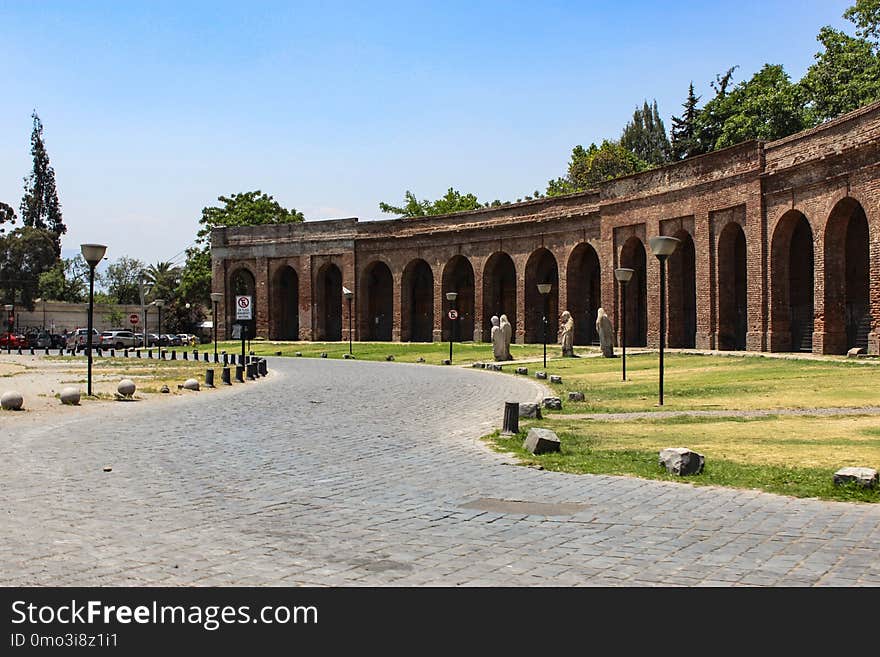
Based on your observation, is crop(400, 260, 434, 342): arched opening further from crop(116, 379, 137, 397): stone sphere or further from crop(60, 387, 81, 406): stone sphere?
crop(60, 387, 81, 406): stone sphere

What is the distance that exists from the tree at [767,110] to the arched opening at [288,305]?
3189 cm

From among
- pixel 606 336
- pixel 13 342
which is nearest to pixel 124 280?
pixel 13 342

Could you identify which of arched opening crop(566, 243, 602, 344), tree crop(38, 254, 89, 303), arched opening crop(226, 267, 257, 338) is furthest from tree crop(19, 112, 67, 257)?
arched opening crop(566, 243, 602, 344)

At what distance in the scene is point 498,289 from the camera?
5247 cm

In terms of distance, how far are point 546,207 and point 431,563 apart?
142ft

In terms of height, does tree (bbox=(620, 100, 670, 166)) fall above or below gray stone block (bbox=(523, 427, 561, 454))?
above

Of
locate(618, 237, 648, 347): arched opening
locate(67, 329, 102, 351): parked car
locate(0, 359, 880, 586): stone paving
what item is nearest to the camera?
locate(0, 359, 880, 586): stone paving

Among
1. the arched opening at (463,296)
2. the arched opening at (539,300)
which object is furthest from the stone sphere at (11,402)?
the arched opening at (463,296)

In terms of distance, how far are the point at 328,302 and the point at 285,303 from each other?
13.4ft

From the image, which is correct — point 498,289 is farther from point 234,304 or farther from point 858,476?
point 858,476

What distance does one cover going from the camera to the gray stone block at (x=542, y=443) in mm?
10148

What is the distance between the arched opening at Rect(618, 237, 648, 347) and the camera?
41.7 metres

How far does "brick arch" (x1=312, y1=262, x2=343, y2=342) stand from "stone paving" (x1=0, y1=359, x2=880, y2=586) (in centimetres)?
4731
